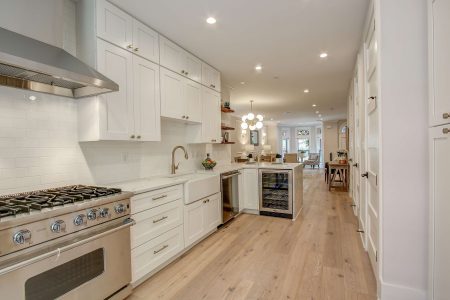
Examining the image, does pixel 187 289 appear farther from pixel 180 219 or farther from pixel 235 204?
pixel 235 204

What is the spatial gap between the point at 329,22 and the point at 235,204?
9.72 feet

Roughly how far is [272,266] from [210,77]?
293 centimetres

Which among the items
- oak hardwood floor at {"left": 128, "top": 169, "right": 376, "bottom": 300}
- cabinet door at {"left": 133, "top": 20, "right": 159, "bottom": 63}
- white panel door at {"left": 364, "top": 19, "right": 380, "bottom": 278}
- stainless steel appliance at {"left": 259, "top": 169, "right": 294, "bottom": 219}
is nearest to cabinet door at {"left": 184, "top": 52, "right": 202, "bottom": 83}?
cabinet door at {"left": 133, "top": 20, "right": 159, "bottom": 63}

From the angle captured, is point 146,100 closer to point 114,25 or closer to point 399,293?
point 114,25

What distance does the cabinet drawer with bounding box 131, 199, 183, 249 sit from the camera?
2.08 m

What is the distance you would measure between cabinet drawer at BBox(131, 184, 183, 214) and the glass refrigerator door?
2.01 m

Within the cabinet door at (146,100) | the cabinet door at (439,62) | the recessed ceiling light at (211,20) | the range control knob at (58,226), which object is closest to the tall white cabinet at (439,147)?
the cabinet door at (439,62)

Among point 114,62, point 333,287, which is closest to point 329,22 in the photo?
point 114,62

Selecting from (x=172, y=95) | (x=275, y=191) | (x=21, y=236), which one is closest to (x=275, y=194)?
(x=275, y=191)

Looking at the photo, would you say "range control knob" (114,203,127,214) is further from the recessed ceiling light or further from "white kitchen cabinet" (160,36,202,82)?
the recessed ceiling light

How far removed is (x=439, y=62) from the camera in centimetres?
134

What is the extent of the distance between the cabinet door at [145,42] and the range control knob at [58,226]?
175cm

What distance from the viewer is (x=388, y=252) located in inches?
69.6

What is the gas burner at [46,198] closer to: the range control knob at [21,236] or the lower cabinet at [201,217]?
the range control knob at [21,236]
